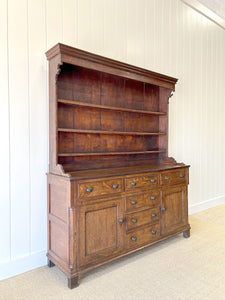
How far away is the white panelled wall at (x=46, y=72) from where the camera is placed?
210 centimetres

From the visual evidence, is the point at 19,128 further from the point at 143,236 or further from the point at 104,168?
the point at 143,236

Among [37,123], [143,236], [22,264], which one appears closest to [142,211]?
[143,236]

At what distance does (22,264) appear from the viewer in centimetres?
217

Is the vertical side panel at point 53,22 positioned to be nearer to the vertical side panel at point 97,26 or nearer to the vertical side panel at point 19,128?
the vertical side panel at point 19,128

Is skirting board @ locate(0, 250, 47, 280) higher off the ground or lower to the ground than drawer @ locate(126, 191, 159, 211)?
lower

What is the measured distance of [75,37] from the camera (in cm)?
250

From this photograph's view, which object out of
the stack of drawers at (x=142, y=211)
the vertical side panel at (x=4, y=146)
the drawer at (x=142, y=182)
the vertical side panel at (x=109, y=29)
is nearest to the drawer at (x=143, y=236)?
the stack of drawers at (x=142, y=211)

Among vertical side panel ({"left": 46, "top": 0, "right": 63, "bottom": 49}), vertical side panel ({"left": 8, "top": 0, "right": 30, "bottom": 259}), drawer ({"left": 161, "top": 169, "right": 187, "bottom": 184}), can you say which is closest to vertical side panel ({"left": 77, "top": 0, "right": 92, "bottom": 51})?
vertical side panel ({"left": 46, "top": 0, "right": 63, "bottom": 49})

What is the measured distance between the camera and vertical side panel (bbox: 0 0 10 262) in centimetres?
205

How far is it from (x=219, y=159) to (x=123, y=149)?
2.59 metres

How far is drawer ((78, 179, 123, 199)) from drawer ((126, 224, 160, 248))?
521 mm

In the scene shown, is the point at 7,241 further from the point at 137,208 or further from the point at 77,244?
the point at 137,208

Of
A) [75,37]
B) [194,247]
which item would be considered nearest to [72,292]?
[194,247]

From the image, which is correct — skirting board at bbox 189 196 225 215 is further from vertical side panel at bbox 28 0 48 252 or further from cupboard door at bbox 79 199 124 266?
vertical side panel at bbox 28 0 48 252
